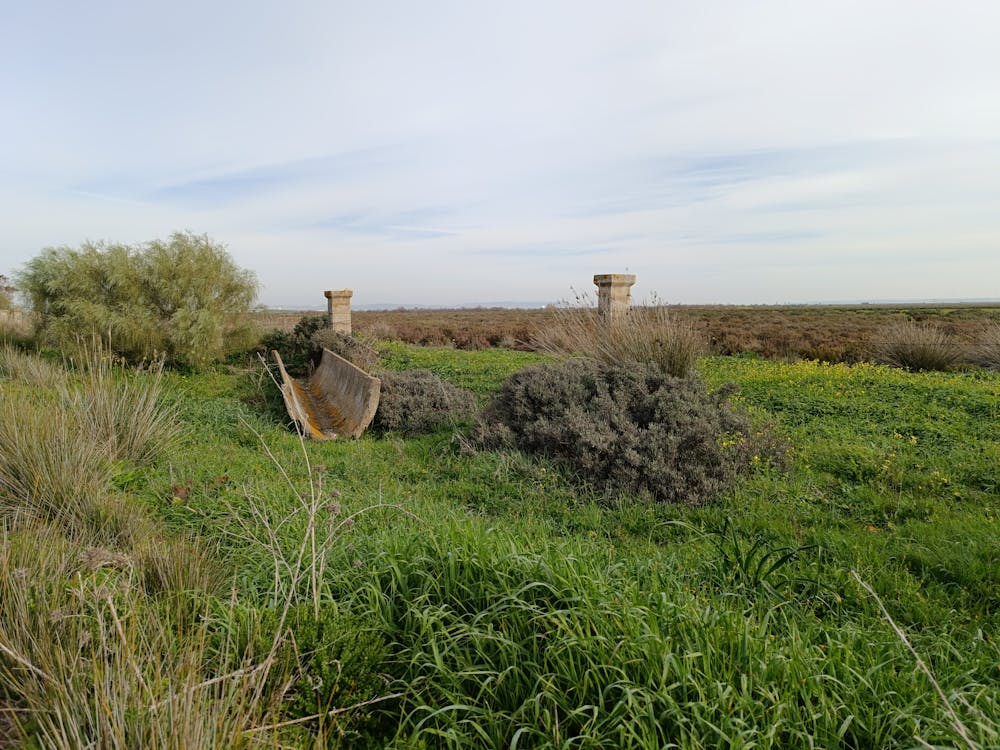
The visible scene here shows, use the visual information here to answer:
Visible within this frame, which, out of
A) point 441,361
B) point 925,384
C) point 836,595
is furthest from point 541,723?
point 441,361

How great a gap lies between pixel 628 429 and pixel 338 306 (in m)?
10.3

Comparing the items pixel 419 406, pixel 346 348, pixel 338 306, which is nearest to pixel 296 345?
pixel 338 306

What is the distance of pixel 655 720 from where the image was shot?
1.71 m

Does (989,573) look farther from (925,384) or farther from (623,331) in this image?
(925,384)

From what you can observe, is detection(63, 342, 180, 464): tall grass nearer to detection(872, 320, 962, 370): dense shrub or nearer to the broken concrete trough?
the broken concrete trough

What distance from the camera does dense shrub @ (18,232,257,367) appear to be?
35.3 feet

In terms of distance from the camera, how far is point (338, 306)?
13.9 meters

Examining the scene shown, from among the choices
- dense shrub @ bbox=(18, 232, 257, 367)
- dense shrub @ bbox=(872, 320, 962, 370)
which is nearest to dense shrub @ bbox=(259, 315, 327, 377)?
dense shrub @ bbox=(18, 232, 257, 367)

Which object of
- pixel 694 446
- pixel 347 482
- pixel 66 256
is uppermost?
pixel 66 256

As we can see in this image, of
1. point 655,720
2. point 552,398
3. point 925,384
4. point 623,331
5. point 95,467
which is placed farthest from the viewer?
point 925,384

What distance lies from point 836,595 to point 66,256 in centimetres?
1365

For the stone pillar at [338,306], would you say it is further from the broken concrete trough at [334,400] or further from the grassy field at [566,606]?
the grassy field at [566,606]

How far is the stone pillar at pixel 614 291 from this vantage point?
28.6ft

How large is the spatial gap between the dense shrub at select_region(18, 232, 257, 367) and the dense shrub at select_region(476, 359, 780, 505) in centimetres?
781
